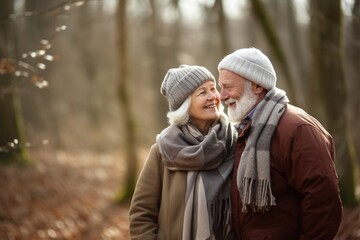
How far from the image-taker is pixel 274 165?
352 centimetres

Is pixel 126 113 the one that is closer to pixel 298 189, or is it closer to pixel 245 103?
pixel 245 103

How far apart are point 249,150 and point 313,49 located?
17.2 ft

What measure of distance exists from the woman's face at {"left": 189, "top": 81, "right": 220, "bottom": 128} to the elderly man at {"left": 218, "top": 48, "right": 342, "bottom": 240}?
0.18m

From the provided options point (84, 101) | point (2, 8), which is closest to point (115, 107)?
point (84, 101)

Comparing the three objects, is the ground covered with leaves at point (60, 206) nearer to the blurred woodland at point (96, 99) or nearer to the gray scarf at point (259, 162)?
the blurred woodland at point (96, 99)

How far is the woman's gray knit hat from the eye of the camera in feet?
13.0

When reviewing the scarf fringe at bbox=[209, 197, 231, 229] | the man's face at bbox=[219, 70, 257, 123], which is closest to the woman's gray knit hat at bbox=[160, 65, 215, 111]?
the man's face at bbox=[219, 70, 257, 123]

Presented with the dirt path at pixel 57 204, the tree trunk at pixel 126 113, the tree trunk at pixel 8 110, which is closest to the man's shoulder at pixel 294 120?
the dirt path at pixel 57 204

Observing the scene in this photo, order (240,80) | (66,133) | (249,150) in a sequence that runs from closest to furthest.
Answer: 1. (249,150)
2. (240,80)
3. (66,133)

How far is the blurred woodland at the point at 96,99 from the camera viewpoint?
A: 7973 mm

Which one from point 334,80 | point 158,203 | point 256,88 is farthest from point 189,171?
point 334,80

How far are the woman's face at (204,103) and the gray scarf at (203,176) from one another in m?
0.13

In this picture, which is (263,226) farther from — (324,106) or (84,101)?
(84,101)

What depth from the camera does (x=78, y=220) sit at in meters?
9.69
